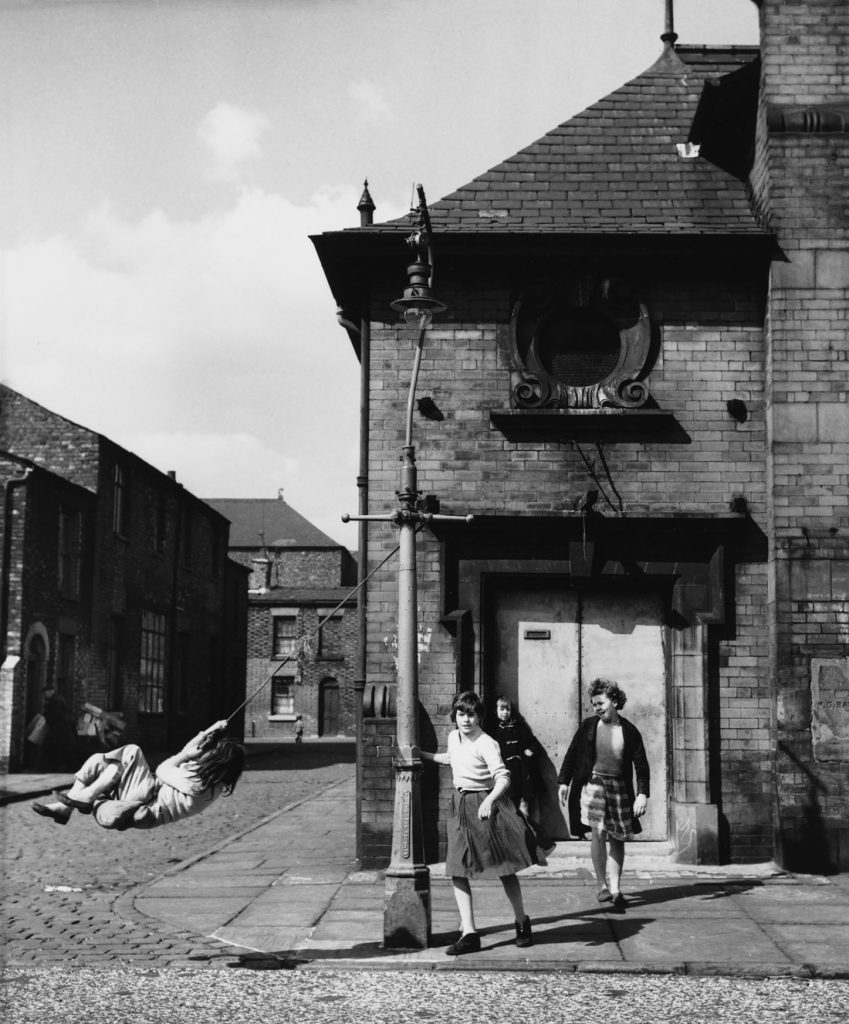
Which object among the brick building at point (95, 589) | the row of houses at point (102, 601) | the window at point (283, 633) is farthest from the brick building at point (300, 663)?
the brick building at point (95, 589)

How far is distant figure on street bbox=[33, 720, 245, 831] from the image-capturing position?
764cm

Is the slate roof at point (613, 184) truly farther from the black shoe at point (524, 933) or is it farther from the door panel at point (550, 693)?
the black shoe at point (524, 933)

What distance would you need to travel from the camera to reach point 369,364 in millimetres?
12883

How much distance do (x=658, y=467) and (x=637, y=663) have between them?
1.95 m

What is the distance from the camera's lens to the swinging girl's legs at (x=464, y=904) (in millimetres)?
8406

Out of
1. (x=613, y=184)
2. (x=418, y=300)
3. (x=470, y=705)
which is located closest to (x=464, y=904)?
(x=470, y=705)

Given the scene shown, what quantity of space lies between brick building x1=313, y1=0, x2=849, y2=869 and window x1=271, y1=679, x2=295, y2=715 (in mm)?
43925

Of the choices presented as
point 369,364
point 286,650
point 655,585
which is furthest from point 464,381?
point 286,650

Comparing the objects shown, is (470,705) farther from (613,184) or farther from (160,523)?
(160,523)

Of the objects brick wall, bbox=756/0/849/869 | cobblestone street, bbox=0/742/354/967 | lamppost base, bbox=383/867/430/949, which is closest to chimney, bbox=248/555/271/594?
cobblestone street, bbox=0/742/354/967

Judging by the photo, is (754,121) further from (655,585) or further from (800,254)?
(655,585)

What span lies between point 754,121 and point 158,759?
75.3 ft

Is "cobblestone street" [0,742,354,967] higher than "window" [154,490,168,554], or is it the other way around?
"window" [154,490,168,554]

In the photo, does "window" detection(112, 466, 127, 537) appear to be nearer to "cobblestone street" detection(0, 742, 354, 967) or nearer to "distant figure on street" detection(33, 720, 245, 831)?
"cobblestone street" detection(0, 742, 354, 967)
